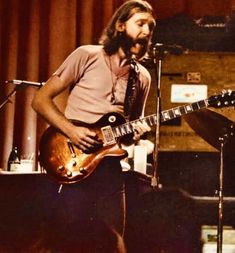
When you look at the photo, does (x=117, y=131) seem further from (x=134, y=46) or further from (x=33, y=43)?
(x=33, y=43)

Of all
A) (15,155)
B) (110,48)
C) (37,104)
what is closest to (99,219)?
(37,104)

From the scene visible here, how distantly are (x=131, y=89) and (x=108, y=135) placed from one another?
25cm

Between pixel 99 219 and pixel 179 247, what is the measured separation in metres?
0.66

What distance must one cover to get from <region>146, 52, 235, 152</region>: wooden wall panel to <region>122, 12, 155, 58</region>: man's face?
0.73 m

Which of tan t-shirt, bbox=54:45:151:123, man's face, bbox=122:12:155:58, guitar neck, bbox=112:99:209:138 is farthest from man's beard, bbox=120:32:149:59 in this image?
guitar neck, bbox=112:99:209:138

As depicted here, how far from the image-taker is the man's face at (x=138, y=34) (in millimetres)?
2250

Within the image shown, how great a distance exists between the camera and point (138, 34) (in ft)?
7.38

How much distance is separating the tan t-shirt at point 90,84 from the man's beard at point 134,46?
11 cm

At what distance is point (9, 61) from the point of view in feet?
11.1

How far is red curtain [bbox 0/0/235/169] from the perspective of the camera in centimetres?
335

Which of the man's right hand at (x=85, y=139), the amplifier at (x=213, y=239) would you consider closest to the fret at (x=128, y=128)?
the man's right hand at (x=85, y=139)

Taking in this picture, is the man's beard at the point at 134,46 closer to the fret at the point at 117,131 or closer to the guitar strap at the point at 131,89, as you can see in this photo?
the guitar strap at the point at 131,89

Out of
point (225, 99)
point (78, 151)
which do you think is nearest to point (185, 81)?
point (225, 99)

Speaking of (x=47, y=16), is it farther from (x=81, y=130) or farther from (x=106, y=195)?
(x=106, y=195)
